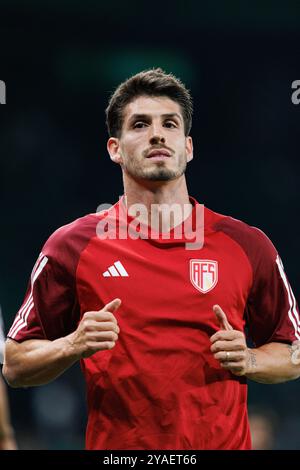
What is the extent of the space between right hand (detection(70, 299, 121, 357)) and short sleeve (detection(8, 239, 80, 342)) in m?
0.39

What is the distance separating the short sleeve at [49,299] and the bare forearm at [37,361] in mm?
82

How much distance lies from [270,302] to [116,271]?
31.0 inches

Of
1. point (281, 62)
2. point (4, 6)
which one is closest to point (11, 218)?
point (4, 6)

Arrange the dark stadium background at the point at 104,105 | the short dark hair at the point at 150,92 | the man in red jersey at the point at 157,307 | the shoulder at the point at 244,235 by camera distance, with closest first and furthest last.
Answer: the man in red jersey at the point at 157,307, the shoulder at the point at 244,235, the short dark hair at the point at 150,92, the dark stadium background at the point at 104,105

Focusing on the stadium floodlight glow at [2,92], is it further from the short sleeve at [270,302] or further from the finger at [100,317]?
the finger at [100,317]

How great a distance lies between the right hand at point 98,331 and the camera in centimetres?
384

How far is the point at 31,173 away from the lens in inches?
423

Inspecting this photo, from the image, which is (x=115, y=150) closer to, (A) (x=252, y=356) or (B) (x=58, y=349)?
(B) (x=58, y=349)

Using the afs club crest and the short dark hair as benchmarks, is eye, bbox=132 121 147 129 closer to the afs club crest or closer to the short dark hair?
the short dark hair

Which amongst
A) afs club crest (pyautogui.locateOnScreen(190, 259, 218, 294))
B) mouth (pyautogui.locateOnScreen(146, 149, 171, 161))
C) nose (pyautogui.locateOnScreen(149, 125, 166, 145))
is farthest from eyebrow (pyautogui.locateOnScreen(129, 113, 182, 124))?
afs club crest (pyautogui.locateOnScreen(190, 259, 218, 294))

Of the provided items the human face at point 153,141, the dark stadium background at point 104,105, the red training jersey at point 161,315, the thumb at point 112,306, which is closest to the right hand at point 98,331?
the thumb at point 112,306

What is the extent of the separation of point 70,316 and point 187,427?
80 centimetres

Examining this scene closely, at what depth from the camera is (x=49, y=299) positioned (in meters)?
4.27

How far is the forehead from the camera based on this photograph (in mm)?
4492
